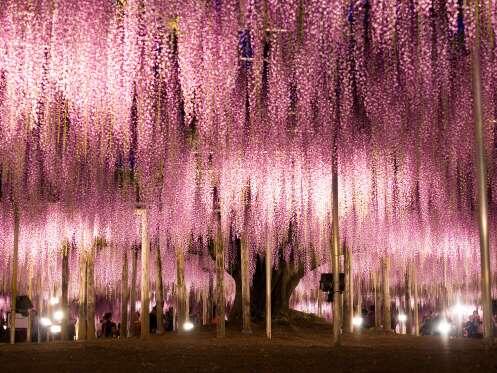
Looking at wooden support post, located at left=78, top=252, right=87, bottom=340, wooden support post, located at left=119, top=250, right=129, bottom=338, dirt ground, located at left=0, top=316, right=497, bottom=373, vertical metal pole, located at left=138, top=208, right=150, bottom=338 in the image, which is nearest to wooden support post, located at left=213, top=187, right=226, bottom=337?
vertical metal pole, located at left=138, top=208, right=150, bottom=338

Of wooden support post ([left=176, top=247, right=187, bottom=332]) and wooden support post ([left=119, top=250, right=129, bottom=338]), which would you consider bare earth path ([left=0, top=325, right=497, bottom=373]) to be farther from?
wooden support post ([left=119, top=250, right=129, bottom=338])

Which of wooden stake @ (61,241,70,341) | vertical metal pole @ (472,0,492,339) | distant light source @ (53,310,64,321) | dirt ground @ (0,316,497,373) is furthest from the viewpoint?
distant light source @ (53,310,64,321)

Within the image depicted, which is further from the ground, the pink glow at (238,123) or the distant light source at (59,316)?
the pink glow at (238,123)

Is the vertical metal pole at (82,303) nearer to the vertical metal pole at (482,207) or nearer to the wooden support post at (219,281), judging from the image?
the wooden support post at (219,281)

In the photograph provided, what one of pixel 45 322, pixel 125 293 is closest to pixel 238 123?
pixel 125 293

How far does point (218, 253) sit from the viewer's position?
19.7 metres

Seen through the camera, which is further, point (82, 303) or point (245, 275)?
point (82, 303)

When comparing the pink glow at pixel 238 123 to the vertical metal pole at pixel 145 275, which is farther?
the vertical metal pole at pixel 145 275

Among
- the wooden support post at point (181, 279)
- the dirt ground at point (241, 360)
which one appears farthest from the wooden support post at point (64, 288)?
the dirt ground at point (241, 360)

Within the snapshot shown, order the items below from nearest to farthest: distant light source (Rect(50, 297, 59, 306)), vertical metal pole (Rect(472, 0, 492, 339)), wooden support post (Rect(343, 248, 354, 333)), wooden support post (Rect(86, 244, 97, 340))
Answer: vertical metal pole (Rect(472, 0, 492, 339)) < wooden support post (Rect(86, 244, 97, 340)) < wooden support post (Rect(343, 248, 354, 333)) < distant light source (Rect(50, 297, 59, 306))

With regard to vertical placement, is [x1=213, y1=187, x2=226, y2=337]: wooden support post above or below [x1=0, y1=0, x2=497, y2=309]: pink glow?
below

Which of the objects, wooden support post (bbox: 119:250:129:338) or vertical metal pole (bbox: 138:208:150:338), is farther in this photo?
wooden support post (bbox: 119:250:129:338)

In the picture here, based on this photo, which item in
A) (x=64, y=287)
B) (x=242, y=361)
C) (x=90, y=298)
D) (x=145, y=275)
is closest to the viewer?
(x=242, y=361)

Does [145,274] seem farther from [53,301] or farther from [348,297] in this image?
[53,301]
